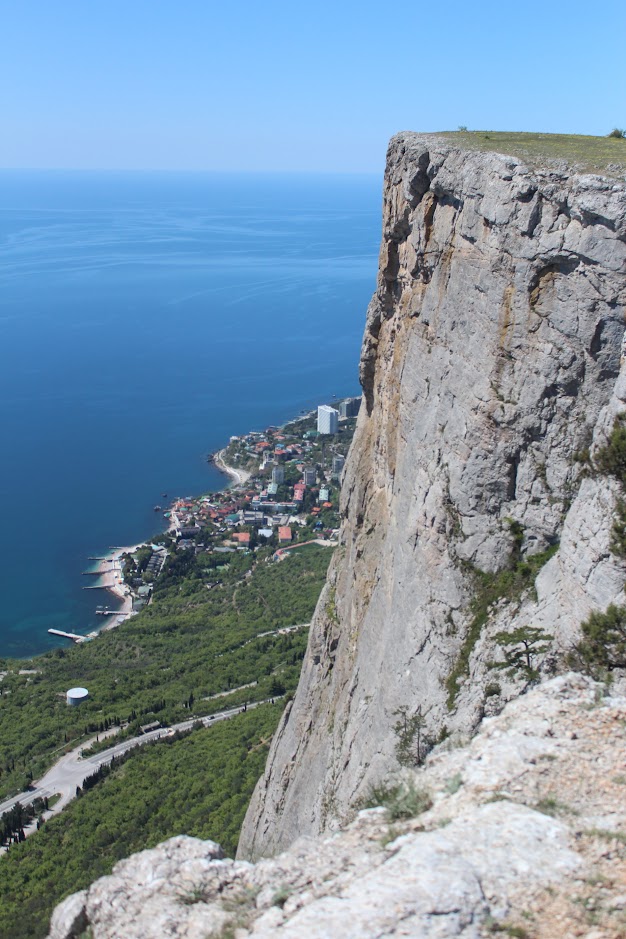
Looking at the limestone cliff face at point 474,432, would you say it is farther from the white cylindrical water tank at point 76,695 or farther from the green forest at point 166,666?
the white cylindrical water tank at point 76,695

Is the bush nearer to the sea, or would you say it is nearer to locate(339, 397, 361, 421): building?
the sea

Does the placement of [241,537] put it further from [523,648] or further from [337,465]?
[523,648]

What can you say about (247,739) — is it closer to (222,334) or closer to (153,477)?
(153,477)

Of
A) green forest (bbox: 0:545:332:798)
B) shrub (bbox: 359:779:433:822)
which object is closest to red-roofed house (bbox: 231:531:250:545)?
green forest (bbox: 0:545:332:798)

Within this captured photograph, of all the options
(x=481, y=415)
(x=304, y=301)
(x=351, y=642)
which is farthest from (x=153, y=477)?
(x=304, y=301)

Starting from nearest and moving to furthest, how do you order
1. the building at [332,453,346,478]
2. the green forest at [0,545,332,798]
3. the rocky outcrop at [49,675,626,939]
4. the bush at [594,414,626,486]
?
1. the rocky outcrop at [49,675,626,939]
2. the bush at [594,414,626,486]
3. the green forest at [0,545,332,798]
4. the building at [332,453,346,478]

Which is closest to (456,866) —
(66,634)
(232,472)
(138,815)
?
(138,815)

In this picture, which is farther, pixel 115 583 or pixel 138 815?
pixel 115 583
